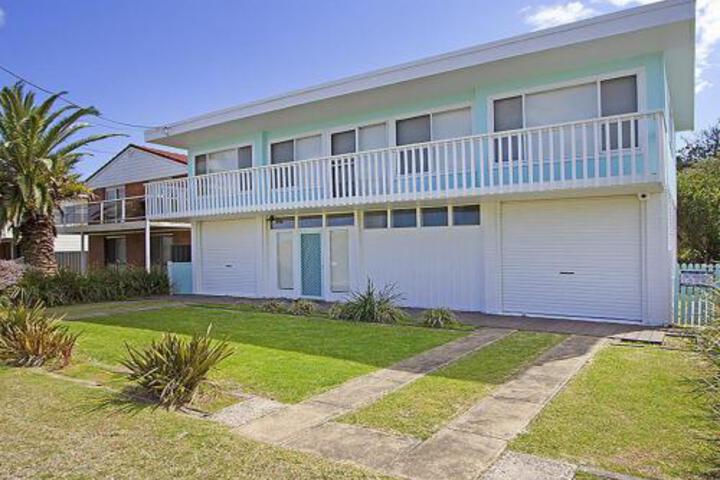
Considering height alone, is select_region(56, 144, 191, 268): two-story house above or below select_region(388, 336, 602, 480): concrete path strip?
above

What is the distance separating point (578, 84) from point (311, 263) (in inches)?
362

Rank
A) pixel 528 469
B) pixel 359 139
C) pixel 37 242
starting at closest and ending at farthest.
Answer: pixel 528 469
pixel 359 139
pixel 37 242

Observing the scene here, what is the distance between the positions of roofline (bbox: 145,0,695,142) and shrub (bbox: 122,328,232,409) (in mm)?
8749

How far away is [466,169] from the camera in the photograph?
481 inches

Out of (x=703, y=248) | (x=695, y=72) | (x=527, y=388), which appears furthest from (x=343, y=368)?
(x=703, y=248)

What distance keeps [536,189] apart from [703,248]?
557 inches

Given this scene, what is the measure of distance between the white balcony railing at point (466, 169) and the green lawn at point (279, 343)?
372cm

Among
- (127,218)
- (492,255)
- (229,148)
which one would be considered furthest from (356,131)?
(127,218)

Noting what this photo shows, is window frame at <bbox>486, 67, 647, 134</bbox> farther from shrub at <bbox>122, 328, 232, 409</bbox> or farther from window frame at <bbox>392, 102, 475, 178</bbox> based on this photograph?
shrub at <bbox>122, 328, 232, 409</bbox>

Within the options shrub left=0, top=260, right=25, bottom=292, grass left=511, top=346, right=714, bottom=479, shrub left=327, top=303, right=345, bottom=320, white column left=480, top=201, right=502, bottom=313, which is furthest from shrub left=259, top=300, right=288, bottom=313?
shrub left=0, top=260, right=25, bottom=292

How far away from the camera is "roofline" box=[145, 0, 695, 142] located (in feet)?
31.1

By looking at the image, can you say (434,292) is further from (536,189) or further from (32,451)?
(32,451)

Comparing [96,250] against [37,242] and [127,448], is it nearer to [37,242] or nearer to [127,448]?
[37,242]

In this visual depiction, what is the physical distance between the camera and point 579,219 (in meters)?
11.6
